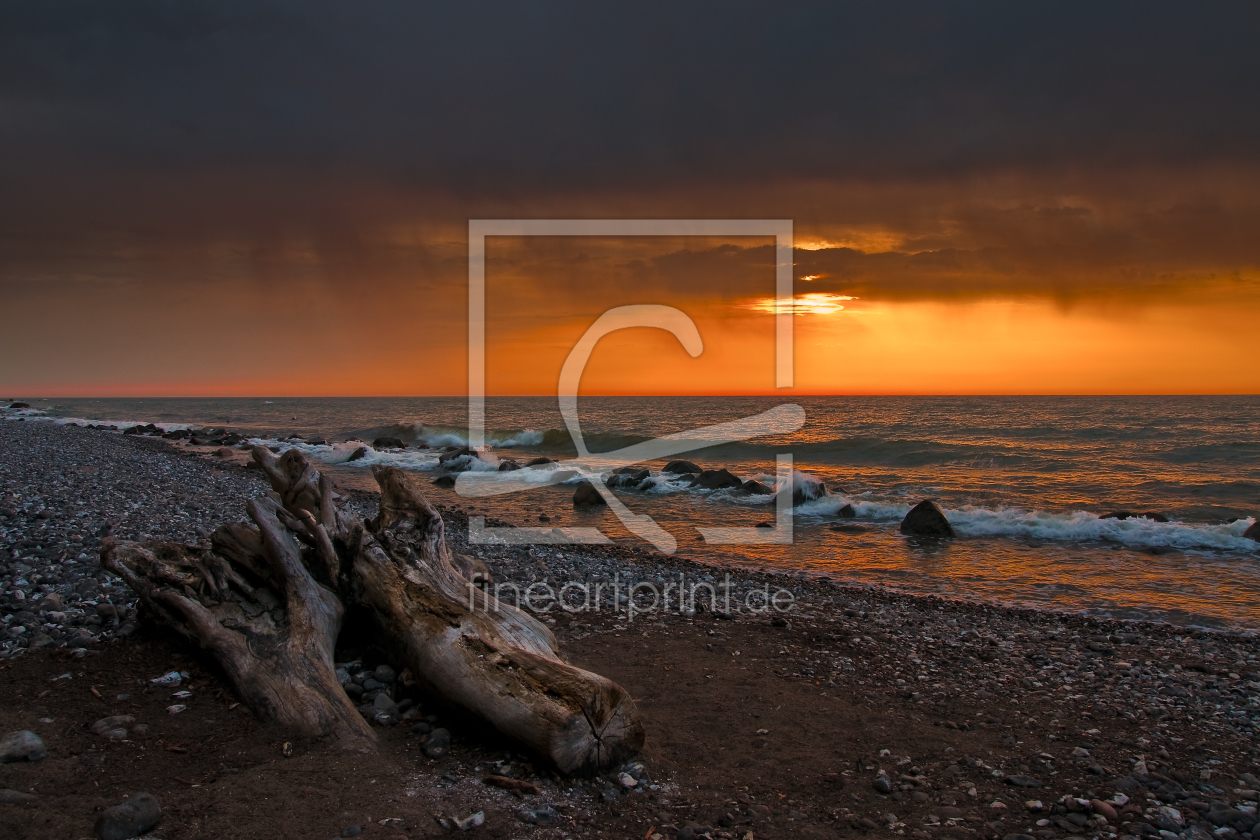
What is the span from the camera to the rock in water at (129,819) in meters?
3.67

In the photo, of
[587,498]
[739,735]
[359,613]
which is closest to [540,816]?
[739,735]

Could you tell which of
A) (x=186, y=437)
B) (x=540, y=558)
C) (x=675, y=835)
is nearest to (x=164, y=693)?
→ (x=675, y=835)

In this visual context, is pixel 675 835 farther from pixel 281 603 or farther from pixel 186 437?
pixel 186 437

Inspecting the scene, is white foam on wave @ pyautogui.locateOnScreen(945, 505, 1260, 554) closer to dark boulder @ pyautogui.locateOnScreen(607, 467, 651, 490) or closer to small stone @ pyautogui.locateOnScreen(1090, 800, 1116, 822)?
dark boulder @ pyautogui.locateOnScreen(607, 467, 651, 490)

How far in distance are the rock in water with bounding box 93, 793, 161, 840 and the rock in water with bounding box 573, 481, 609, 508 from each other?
17294 millimetres

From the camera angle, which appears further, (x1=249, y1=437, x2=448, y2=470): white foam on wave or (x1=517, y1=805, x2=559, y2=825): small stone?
(x1=249, y1=437, x2=448, y2=470): white foam on wave

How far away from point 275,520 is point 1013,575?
1281 cm

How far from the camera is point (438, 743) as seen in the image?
5027 mm

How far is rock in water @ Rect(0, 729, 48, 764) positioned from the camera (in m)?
4.25

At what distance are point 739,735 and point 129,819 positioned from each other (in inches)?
166

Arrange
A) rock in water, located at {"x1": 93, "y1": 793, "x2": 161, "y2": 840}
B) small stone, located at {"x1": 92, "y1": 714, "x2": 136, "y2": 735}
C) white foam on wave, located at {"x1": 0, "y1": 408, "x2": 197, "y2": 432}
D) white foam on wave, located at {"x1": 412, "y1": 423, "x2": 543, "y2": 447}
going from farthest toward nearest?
white foam on wave, located at {"x1": 0, "y1": 408, "x2": 197, "y2": 432} < white foam on wave, located at {"x1": 412, "y1": 423, "x2": 543, "y2": 447} < small stone, located at {"x1": 92, "y1": 714, "x2": 136, "y2": 735} < rock in water, located at {"x1": 93, "y1": 793, "x2": 161, "y2": 840}

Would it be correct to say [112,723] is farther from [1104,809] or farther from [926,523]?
[926,523]

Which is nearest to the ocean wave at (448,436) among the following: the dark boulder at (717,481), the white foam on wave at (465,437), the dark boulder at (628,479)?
the white foam on wave at (465,437)

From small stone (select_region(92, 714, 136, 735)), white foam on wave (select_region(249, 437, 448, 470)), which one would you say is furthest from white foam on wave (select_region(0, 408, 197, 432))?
small stone (select_region(92, 714, 136, 735))
